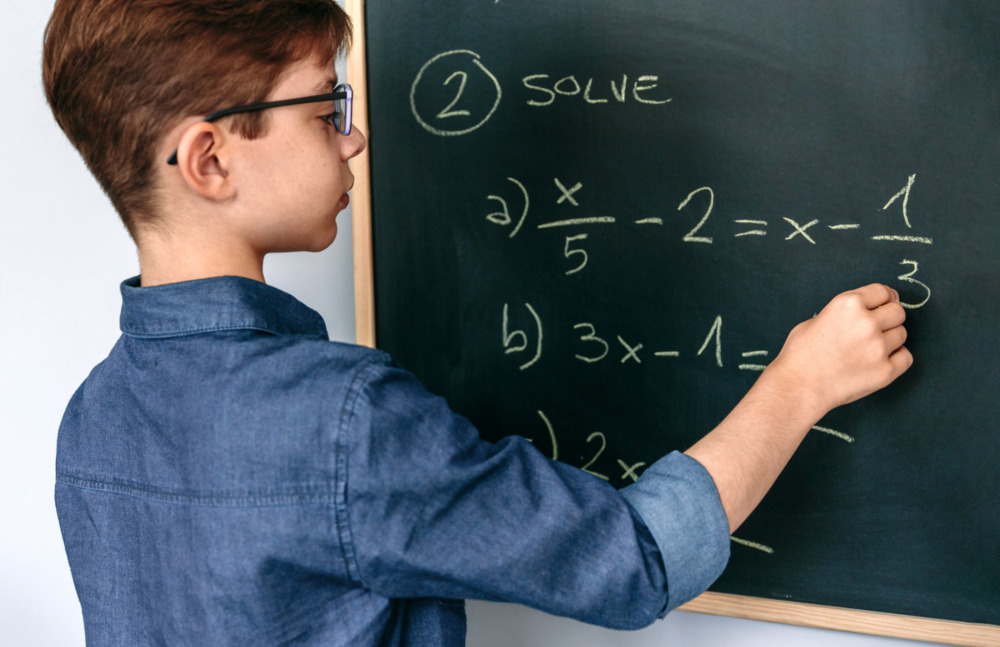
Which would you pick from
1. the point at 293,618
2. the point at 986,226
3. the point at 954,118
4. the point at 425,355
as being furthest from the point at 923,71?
the point at 293,618

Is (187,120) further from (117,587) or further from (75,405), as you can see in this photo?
(117,587)

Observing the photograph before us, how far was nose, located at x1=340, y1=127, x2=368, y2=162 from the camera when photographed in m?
0.83

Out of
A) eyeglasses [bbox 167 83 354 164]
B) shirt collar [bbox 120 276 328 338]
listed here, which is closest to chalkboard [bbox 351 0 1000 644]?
eyeglasses [bbox 167 83 354 164]

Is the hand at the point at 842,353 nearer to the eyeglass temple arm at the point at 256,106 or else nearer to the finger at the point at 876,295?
the finger at the point at 876,295

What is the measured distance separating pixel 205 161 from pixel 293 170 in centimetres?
8

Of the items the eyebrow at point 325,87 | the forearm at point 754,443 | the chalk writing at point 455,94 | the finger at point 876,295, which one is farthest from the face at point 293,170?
the finger at point 876,295

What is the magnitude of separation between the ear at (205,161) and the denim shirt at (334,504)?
0.09m

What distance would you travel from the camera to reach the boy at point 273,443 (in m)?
0.64

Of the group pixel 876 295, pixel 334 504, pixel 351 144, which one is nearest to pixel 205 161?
pixel 351 144

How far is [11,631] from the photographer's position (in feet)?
5.01

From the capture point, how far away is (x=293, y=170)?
76cm

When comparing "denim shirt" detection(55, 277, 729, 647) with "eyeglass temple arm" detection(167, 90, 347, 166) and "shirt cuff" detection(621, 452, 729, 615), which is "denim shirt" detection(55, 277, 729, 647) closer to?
"shirt cuff" detection(621, 452, 729, 615)

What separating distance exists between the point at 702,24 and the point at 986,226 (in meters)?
0.42

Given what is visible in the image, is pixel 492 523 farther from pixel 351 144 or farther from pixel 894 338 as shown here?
pixel 894 338
